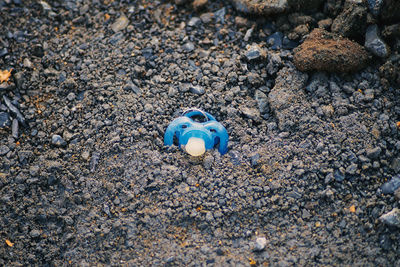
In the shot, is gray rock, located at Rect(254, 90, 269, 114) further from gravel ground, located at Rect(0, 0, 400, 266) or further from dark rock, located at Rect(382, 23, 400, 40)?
dark rock, located at Rect(382, 23, 400, 40)

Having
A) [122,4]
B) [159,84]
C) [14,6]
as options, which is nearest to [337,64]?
[159,84]

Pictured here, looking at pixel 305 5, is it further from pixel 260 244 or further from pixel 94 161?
pixel 94 161

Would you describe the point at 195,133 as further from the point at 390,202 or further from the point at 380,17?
the point at 380,17

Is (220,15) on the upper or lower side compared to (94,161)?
upper

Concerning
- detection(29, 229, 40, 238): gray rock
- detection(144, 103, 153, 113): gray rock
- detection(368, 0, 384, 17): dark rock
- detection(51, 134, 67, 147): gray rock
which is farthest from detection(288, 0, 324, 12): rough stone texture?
detection(29, 229, 40, 238): gray rock

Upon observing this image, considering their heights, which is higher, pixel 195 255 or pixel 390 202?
pixel 390 202

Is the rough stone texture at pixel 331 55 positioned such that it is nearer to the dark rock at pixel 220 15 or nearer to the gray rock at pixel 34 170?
the dark rock at pixel 220 15

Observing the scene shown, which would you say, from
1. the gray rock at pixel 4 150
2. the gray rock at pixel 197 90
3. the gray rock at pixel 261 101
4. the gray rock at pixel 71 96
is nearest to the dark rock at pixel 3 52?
the gray rock at pixel 71 96

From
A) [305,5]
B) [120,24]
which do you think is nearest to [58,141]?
[120,24]
